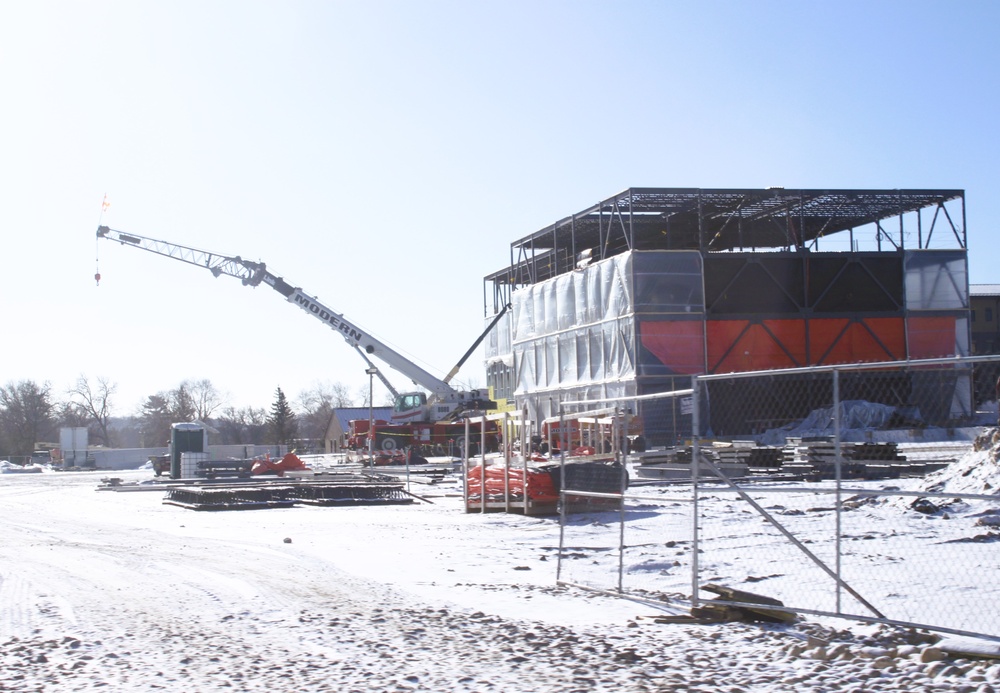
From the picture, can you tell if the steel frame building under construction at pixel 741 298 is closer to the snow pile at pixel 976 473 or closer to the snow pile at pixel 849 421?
the snow pile at pixel 849 421

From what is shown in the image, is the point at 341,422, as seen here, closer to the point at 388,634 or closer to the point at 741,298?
the point at 741,298

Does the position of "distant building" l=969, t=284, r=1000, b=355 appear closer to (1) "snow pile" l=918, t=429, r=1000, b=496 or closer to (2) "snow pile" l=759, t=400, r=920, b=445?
(2) "snow pile" l=759, t=400, r=920, b=445

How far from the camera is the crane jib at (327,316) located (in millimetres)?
56094

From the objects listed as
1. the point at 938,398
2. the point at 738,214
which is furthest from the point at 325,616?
the point at 738,214

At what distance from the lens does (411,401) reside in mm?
59188

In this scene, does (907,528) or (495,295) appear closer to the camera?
(907,528)

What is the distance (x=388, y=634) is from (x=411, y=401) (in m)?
50.7

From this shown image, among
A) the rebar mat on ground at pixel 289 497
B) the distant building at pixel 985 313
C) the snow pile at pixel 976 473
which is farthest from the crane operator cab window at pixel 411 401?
the distant building at pixel 985 313

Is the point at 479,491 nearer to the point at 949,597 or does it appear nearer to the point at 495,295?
the point at 949,597

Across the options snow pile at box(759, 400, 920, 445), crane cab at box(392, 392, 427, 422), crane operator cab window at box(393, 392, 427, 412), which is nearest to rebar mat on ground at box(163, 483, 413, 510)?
snow pile at box(759, 400, 920, 445)

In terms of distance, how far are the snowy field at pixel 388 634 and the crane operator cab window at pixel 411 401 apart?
43419 mm

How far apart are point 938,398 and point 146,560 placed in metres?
12.1

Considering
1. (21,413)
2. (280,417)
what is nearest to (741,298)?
(280,417)

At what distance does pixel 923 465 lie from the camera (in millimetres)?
25219
